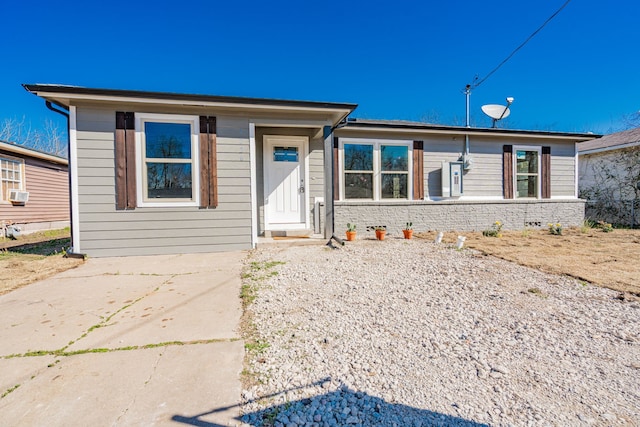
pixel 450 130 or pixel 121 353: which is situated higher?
pixel 450 130

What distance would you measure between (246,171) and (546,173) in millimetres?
8331

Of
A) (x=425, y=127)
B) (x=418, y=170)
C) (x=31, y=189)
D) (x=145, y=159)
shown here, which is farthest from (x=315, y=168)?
(x=31, y=189)

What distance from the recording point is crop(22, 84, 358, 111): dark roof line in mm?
4434

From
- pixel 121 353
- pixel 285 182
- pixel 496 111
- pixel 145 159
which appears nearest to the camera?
pixel 121 353

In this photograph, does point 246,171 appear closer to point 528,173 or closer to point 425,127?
point 425,127

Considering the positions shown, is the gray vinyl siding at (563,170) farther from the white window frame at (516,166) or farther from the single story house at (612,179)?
the single story house at (612,179)

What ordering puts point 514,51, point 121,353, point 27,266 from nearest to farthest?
point 121,353
point 27,266
point 514,51

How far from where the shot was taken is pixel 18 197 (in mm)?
8969

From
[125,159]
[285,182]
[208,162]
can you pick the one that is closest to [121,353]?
[208,162]

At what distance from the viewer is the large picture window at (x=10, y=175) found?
28.5ft

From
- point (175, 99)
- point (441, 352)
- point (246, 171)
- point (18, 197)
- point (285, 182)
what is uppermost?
point (175, 99)

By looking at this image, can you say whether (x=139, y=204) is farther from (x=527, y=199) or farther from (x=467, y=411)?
(x=527, y=199)

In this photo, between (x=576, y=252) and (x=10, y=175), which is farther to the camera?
(x=10, y=175)

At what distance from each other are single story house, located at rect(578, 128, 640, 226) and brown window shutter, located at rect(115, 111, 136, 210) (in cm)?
1299
